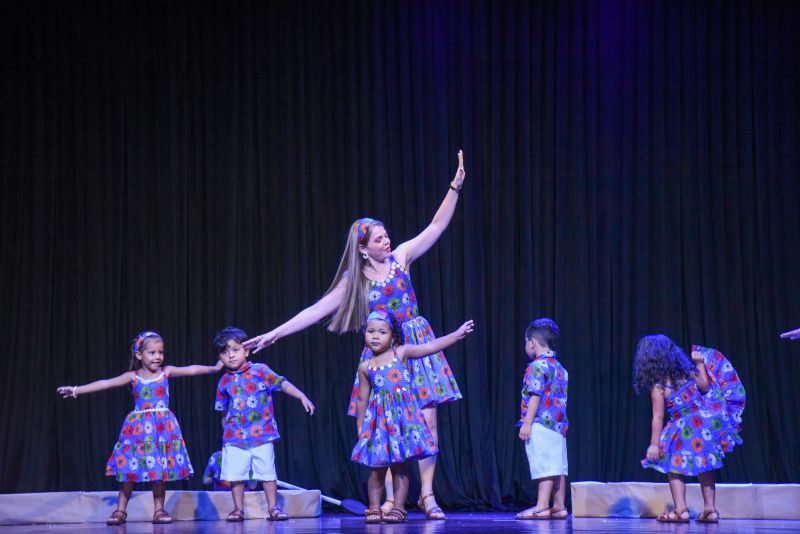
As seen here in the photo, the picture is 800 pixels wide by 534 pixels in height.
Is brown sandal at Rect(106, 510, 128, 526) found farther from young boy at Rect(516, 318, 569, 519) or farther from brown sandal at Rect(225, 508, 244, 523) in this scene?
young boy at Rect(516, 318, 569, 519)

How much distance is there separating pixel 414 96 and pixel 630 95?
61.8 inches

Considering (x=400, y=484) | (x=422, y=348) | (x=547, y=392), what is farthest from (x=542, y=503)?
(x=422, y=348)

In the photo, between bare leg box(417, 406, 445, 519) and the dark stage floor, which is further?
bare leg box(417, 406, 445, 519)

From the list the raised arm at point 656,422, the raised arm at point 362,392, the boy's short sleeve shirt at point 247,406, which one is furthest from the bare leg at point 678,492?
the boy's short sleeve shirt at point 247,406

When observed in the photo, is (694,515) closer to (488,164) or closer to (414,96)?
(488,164)

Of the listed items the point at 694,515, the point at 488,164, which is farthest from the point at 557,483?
the point at 488,164

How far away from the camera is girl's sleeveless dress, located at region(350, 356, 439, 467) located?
16.0ft

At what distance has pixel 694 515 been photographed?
5664mm

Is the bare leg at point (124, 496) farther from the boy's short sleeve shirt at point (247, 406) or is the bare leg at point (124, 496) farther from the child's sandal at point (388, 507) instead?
the child's sandal at point (388, 507)

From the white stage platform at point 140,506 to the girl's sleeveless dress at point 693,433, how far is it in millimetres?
2065

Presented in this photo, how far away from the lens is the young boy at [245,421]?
5.78 m

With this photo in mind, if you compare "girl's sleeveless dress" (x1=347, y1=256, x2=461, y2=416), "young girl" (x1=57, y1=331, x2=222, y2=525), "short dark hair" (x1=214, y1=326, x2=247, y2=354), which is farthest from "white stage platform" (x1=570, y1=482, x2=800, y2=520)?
"young girl" (x1=57, y1=331, x2=222, y2=525)

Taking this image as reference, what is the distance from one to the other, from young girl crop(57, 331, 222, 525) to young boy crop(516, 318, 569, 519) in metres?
1.80

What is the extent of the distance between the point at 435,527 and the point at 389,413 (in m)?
0.61
